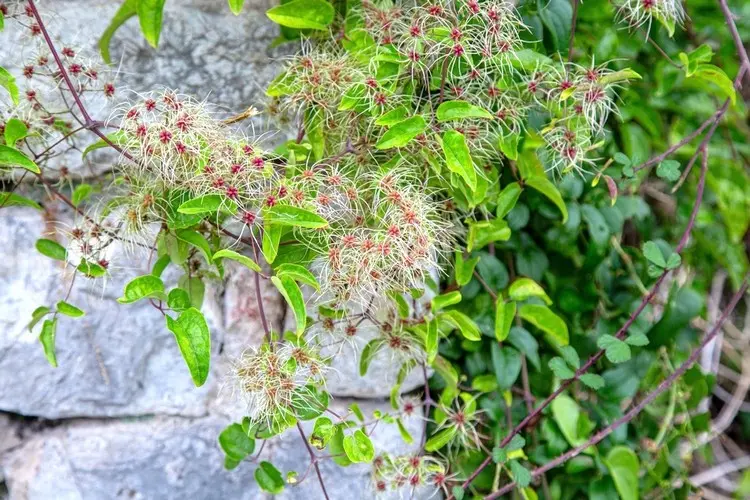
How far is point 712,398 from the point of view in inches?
70.6

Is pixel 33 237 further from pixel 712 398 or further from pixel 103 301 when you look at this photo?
pixel 712 398

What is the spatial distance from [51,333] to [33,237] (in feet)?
0.80

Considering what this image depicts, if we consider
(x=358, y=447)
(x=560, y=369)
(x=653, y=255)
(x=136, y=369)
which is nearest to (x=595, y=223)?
(x=653, y=255)

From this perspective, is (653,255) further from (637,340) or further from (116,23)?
(116,23)

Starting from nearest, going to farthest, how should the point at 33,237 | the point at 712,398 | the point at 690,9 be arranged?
the point at 33,237
the point at 690,9
the point at 712,398

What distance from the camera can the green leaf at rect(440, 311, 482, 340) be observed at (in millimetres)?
995

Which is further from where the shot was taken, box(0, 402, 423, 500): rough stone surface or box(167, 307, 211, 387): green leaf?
box(0, 402, 423, 500): rough stone surface

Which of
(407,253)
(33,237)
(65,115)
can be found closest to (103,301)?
(33,237)

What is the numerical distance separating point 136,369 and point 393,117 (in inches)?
24.3

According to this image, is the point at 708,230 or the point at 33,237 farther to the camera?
the point at 708,230

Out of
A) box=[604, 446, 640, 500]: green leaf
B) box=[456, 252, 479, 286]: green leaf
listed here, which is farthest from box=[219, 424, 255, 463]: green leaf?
box=[604, 446, 640, 500]: green leaf

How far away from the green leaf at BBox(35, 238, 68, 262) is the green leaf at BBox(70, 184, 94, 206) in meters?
0.09

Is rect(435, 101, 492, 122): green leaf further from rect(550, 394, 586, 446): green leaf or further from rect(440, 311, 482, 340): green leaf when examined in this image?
rect(550, 394, 586, 446): green leaf


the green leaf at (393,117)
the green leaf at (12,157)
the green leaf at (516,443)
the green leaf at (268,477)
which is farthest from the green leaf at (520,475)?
the green leaf at (12,157)
